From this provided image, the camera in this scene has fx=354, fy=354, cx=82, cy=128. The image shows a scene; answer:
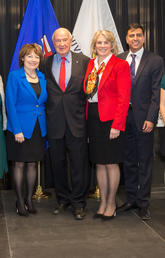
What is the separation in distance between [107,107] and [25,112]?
73 centimetres

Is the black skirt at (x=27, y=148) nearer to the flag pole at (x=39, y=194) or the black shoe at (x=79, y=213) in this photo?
the black shoe at (x=79, y=213)

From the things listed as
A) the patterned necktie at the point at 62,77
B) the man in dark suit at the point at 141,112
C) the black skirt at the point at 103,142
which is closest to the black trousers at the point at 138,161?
the man in dark suit at the point at 141,112

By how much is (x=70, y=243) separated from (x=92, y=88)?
1.24 m

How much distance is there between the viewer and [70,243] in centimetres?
261

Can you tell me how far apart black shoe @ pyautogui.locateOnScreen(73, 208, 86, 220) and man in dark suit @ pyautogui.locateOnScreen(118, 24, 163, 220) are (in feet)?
1.71

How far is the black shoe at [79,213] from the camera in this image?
313cm

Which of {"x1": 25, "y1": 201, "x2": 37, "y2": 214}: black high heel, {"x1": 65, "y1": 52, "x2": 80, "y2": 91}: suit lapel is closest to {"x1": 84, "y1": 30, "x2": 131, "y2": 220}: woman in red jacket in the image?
{"x1": 65, "y1": 52, "x2": 80, "y2": 91}: suit lapel

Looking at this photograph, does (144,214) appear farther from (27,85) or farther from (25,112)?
(27,85)

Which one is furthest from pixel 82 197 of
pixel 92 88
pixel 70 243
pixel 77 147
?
pixel 92 88

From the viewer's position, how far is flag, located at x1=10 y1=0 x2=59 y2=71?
381 centimetres

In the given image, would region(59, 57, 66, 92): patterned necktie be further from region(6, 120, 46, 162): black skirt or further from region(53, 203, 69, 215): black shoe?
region(53, 203, 69, 215): black shoe

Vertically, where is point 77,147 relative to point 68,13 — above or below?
below

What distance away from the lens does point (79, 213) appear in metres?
3.16

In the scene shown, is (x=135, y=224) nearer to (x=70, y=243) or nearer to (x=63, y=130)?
(x=70, y=243)
